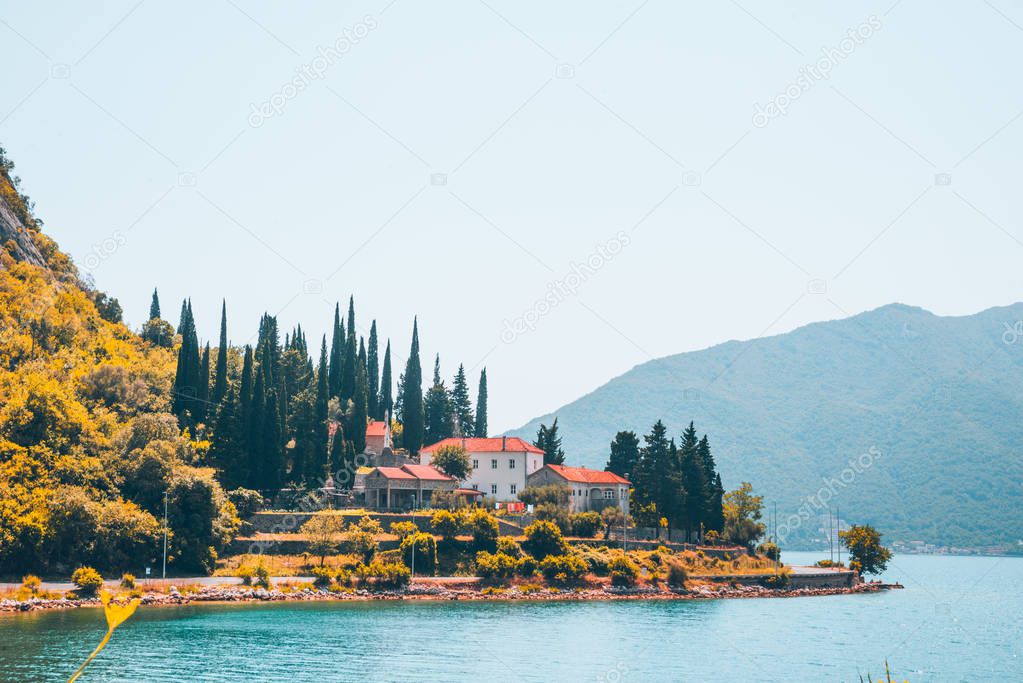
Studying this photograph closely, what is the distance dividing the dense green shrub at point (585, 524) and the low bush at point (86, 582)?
3841 cm

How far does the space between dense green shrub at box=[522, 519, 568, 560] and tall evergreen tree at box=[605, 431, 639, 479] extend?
2521 centimetres

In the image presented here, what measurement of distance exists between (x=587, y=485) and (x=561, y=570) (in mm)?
17523

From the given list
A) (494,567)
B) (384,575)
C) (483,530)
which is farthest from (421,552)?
(494,567)

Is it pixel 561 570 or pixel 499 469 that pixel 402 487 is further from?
pixel 561 570

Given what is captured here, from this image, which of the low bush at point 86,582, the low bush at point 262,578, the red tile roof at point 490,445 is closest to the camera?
the low bush at point 86,582

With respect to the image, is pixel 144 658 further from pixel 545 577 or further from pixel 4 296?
pixel 4 296

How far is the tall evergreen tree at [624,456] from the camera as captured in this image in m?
106

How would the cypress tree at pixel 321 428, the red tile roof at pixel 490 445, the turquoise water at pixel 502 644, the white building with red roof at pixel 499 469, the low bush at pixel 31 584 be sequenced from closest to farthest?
the turquoise water at pixel 502 644, the low bush at pixel 31 584, the cypress tree at pixel 321 428, the white building with red roof at pixel 499 469, the red tile roof at pixel 490 445

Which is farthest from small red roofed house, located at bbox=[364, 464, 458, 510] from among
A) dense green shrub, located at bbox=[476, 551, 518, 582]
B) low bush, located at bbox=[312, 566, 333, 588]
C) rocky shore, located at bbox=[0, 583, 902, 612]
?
rocky shore, located at bbox=[0, 583, 902, 612]

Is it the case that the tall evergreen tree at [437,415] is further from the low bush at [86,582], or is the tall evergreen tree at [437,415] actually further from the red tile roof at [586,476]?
the low bush at [86,582]

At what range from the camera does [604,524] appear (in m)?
89.6

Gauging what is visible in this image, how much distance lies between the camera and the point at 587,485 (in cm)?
9538

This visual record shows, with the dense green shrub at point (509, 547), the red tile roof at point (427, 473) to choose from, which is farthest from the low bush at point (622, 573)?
the red tile roof at point (427, 473)

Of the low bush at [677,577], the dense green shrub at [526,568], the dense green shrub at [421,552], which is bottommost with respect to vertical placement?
the low bush at [677,577]
